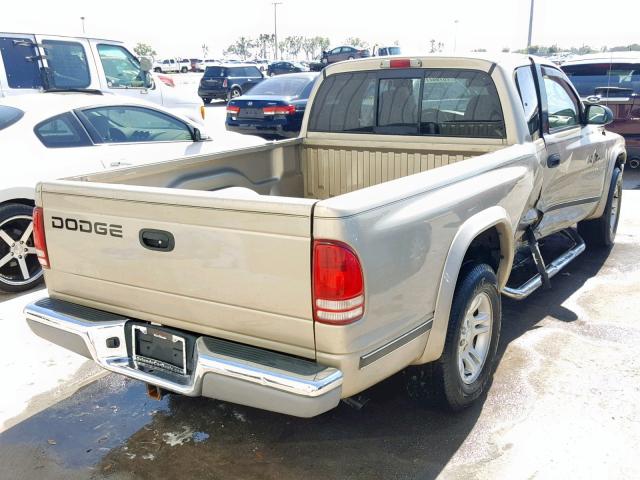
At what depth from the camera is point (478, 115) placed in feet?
14.1

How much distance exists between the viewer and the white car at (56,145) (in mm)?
5266

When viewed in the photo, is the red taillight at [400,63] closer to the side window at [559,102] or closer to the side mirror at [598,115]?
the side window at [559,102]

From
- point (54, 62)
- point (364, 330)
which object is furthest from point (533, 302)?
point (54, 62)

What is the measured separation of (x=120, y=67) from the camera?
9.11m

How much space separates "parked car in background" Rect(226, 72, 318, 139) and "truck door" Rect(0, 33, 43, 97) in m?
5.50

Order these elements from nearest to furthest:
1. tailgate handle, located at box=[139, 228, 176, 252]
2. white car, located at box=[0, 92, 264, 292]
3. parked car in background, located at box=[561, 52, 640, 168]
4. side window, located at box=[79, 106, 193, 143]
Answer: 1. tailgate handle, located at box=[139, 228, 176, 252]
2. white car, located at box=[0, 92, 264, 292]
3. side window, located at box=[79, 106, 193, 143]
4. parked car in background, located at box=[561, 52, 640, 168]

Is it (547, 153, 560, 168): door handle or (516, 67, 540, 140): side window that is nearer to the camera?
(516, 67, 540, 140): side window

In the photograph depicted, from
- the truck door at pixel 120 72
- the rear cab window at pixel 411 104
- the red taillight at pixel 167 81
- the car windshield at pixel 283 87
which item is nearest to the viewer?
the rear cab window at pixel 411 104

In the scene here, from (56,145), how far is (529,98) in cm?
399

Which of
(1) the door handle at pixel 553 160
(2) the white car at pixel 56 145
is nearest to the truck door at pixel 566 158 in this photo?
(1) the door handle at pixel 553 160

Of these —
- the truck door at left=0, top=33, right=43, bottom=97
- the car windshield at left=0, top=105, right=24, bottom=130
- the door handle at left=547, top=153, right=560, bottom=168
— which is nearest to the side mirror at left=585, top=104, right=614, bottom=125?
the door handle at left=547, top=153, right=560, bottom=168

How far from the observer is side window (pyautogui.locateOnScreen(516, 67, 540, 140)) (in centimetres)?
427

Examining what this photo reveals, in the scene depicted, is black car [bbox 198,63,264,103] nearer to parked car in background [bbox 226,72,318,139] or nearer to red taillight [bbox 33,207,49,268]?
parked car in background [bbox 226,72,318,139]

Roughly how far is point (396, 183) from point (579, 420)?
1730 millimetres
